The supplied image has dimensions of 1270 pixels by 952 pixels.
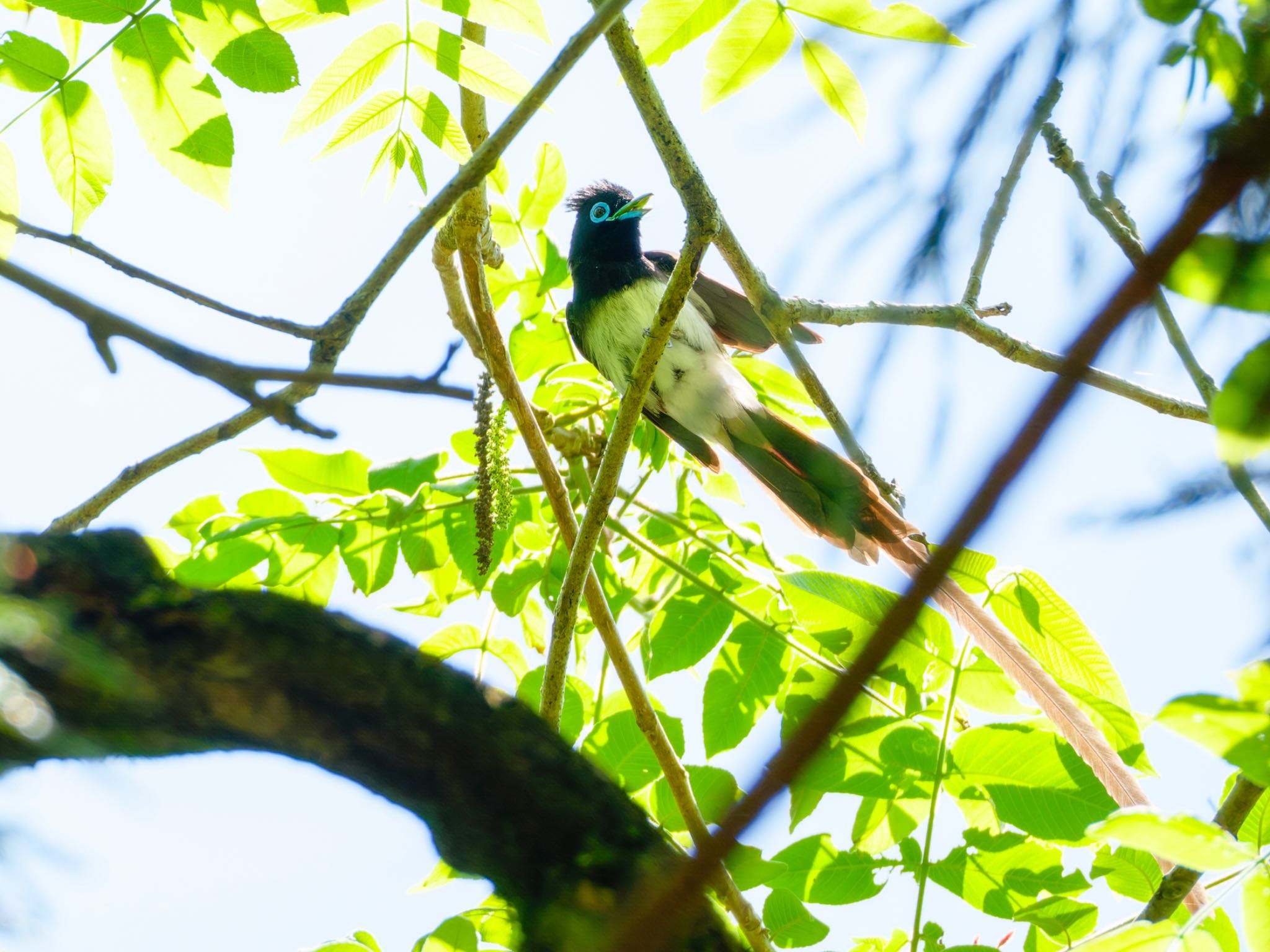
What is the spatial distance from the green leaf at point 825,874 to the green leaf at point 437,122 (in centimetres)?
163

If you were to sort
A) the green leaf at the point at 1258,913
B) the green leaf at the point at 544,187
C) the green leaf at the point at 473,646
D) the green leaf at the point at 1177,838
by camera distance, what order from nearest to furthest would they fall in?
the green leaf at the point at 1177,838
the green leaf at the point at 1258,913
the green leaf at the point at 473,646
the green leaf at the point at 544,187

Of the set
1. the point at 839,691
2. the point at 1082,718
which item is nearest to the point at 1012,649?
the point at 1082,718

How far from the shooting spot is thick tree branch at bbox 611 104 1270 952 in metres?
0.49

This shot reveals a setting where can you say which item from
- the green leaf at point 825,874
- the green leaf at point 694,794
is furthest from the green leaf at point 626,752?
the green leaf at point 825,874

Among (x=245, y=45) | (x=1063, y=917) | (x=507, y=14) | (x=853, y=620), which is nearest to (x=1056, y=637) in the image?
(x=853, y=620)

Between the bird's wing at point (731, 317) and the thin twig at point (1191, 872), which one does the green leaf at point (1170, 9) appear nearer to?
the thin twig at point (1191, 872)

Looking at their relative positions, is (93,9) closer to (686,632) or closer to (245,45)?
(245,45)

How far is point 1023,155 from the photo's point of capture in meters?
1.12

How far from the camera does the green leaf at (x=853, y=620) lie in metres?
2.00

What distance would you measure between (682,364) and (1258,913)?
270cm

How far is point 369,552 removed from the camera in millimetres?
2514

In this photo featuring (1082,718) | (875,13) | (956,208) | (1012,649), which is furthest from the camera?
(1012,649)

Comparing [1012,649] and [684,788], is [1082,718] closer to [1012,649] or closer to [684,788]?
[1012,649]

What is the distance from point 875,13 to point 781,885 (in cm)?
158
